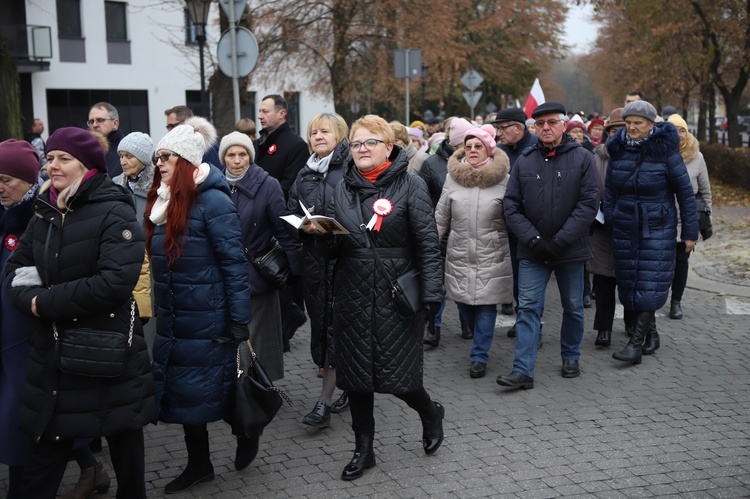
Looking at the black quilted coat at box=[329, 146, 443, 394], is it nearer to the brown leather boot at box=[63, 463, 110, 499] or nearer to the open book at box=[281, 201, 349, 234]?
the open book at box=[281, 201, 349, 234]

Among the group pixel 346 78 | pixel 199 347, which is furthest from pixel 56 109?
pixel 199 347

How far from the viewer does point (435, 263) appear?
5.29 m

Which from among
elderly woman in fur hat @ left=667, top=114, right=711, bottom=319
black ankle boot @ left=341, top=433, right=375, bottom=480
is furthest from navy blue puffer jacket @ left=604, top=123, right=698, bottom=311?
black ankle boot @ left=341, top=433, right=375, bottom=480

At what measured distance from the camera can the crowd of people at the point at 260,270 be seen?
4324 mm

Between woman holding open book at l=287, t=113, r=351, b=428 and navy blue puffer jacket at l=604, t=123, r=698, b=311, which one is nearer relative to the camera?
woman holding open book at l=287, t=113, r=351, b=428

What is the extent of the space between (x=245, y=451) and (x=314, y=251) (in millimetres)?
1335

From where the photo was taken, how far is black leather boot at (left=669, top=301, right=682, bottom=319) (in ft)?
31.6

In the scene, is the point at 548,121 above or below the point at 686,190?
above

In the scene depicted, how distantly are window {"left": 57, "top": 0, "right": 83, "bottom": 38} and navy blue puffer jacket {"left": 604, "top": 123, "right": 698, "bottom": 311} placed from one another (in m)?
31.6

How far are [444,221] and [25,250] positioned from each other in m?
4.02

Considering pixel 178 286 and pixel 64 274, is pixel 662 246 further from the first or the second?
pixel 64 274

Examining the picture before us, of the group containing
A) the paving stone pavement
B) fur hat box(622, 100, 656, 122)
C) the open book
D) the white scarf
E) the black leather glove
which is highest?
fur hat box(622, 100, 656, 122)

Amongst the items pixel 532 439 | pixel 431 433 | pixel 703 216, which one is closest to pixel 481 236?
pixel 532 439

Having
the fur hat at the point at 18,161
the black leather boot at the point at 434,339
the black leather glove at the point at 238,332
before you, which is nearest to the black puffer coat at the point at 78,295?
the fur hat at the point at 18,161
